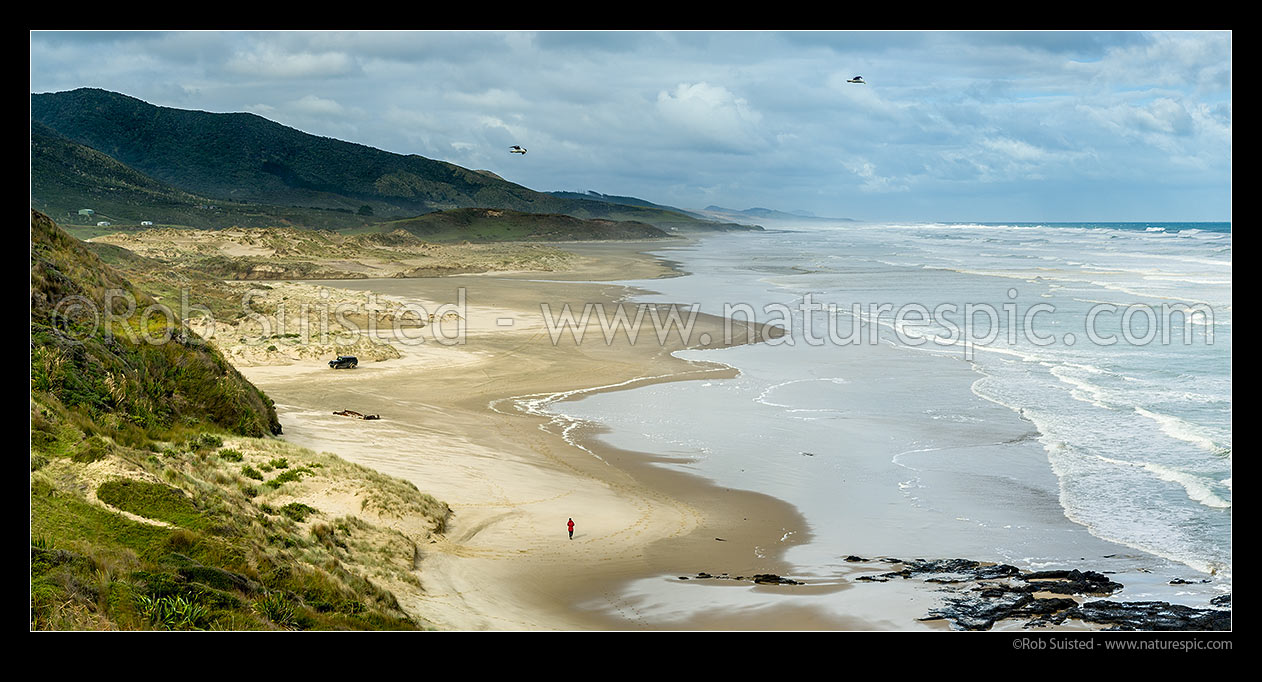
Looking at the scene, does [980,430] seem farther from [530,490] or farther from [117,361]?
[117,361]

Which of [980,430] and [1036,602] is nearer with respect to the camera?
[1036,602]

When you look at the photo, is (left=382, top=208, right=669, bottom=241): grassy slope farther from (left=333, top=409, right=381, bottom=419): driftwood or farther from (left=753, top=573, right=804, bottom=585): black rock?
(left=753, top=573, right=804, bottom=585): black rock

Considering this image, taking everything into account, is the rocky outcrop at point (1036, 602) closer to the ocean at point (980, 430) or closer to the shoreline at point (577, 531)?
the shoreline at point (577, 531)

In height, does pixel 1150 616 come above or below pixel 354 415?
below

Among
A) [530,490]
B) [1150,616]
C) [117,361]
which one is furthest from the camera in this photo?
[530,490]

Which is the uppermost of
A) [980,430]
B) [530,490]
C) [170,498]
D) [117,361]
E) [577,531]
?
[117,361]

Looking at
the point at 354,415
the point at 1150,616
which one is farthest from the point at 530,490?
the point at 1150,616

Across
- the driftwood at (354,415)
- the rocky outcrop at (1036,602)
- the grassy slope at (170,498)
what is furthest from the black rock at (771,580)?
the driftwood at (354,415)
